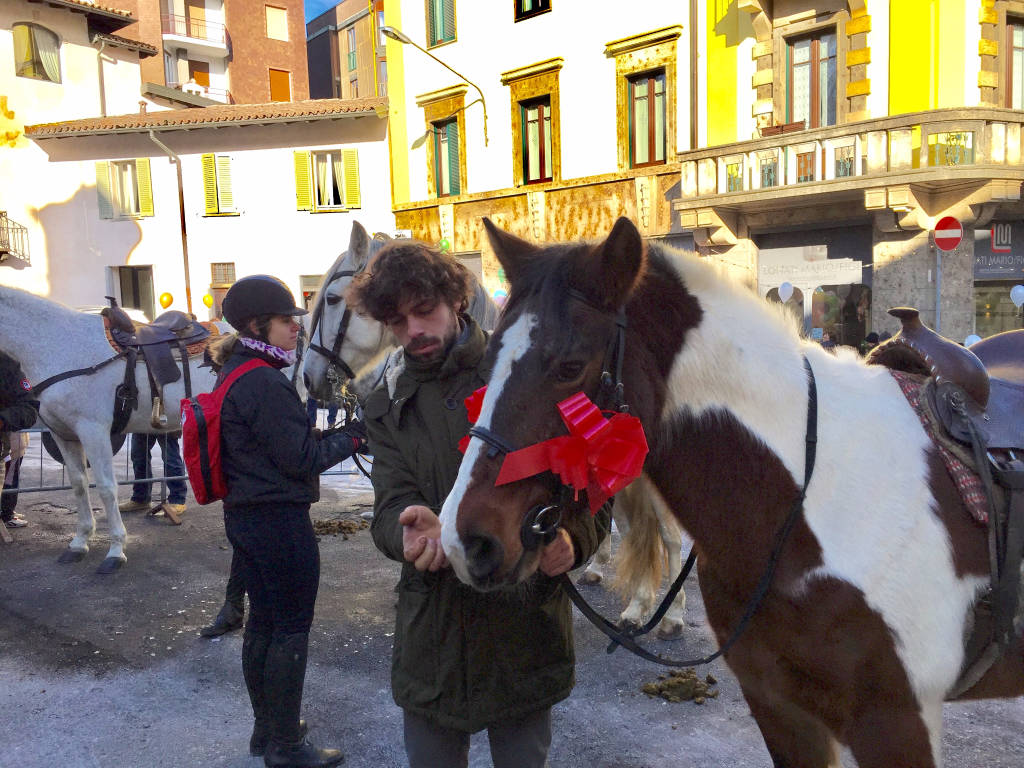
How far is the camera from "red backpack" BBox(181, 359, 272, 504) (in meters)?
2.99

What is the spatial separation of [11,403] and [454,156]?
15168mm

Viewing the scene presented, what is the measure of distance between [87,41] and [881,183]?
25.3 m

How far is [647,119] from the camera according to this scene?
15.4 m

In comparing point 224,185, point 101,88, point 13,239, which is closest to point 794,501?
point 224,185

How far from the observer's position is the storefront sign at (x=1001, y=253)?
12359 mm

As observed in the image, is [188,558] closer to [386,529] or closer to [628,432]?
[386,529]

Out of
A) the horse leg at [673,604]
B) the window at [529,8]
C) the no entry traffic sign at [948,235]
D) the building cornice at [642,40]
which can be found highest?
Result: the window at [529,8]

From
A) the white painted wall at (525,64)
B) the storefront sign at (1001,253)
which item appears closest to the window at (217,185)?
the white painted wall at (525,64)

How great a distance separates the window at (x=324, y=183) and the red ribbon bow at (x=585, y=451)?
21.6 metres

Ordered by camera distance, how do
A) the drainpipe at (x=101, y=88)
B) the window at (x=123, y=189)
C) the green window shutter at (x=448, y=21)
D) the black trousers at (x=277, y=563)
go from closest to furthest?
the black trousers at (x=277, y=563) < the green window shutter at (x=448, y=21) < the window at (x=123, y=189) < the drainpipe at (x=101, y=88)

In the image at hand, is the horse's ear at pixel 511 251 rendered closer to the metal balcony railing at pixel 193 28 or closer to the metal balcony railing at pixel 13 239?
the metal balcony railing at pixel 13 239

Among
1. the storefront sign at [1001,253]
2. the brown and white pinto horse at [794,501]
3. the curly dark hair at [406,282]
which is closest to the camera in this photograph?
the brown and white pinto horse at [794,501]

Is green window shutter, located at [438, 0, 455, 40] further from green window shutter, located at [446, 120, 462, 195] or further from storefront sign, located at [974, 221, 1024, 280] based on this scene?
storefront sign, located at [974, 221, 1024, 280]

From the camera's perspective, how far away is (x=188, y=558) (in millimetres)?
5828
